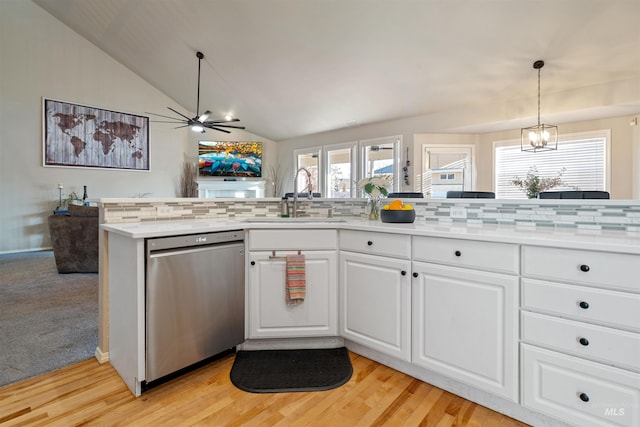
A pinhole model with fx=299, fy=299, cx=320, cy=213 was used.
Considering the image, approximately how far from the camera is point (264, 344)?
6.56 feet

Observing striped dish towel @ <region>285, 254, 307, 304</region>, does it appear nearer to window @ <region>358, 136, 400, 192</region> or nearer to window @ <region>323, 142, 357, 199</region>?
window @ <region>358, 136, 400, 192</region>

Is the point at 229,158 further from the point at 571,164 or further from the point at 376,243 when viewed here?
the point at 571,164

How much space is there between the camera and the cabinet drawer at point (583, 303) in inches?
43.4

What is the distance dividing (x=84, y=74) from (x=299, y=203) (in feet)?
20.2

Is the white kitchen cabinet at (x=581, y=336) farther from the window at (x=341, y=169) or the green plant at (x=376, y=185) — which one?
the window at (x=341, y=169)

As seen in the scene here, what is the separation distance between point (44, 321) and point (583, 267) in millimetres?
3613

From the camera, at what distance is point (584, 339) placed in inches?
46.3

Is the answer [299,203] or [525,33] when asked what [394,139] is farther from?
[299,203]

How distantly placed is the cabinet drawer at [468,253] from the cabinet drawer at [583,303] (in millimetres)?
112

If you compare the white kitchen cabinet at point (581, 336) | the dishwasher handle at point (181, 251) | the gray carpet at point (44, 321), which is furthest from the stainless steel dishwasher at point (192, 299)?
the white kitchen cabinet at point (581, 336)

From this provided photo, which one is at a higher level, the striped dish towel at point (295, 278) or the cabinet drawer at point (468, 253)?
the cabinet drawer at point (468, 253)

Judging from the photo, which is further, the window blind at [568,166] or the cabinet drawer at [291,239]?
the window blind at [568,166]

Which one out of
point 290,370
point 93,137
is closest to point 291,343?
point 290,370

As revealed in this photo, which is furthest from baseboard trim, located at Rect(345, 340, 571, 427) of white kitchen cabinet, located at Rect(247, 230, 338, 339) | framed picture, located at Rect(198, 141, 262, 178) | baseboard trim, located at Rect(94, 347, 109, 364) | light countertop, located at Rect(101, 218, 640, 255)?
framed picture, located at Rect(198, 141, 262, 178)
